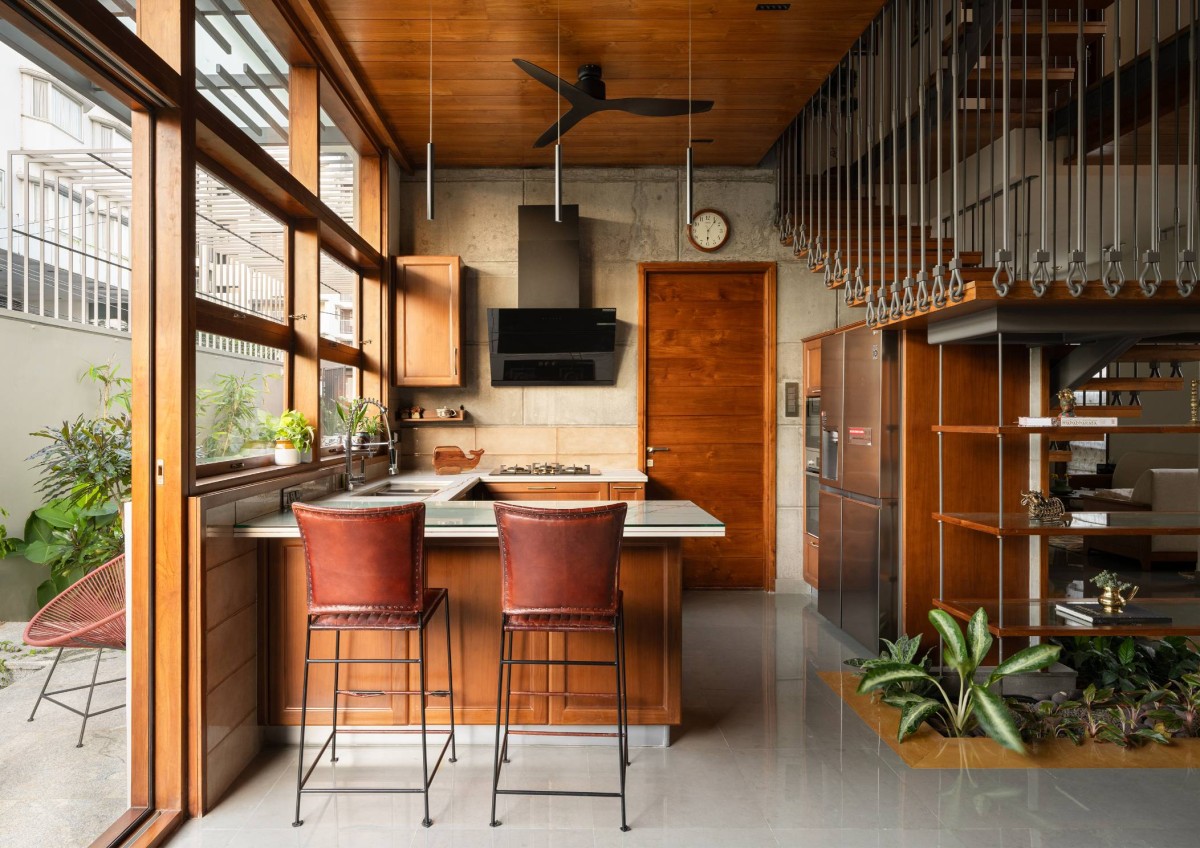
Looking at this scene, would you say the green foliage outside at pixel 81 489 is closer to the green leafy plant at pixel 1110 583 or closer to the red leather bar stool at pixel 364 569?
the red leather bar stool at pixel 364 569

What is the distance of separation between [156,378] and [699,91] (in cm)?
355

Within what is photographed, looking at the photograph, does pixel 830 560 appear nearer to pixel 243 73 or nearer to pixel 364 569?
pixel 364 569

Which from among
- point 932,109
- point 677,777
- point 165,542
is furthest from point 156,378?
point 932,109

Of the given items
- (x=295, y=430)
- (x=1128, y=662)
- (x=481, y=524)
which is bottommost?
(x=1128, y=662)

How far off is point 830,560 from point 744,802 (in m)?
2.53

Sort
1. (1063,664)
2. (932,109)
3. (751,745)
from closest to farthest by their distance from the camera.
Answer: (751,745) < (1063,664) < (932,109)

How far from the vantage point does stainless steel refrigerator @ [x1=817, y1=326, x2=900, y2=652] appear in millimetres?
4035

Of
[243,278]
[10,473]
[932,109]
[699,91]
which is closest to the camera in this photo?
[10,473]

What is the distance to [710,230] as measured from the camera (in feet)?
19.1

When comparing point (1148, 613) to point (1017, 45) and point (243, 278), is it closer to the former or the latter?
point (1017, 45)

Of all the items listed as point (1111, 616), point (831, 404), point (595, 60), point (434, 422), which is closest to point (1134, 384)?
point (1111, 616)

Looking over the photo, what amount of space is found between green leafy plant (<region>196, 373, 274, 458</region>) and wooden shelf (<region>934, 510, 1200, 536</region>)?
11.1 ft

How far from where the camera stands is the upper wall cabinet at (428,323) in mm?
5461

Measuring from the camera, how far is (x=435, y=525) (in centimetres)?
283
